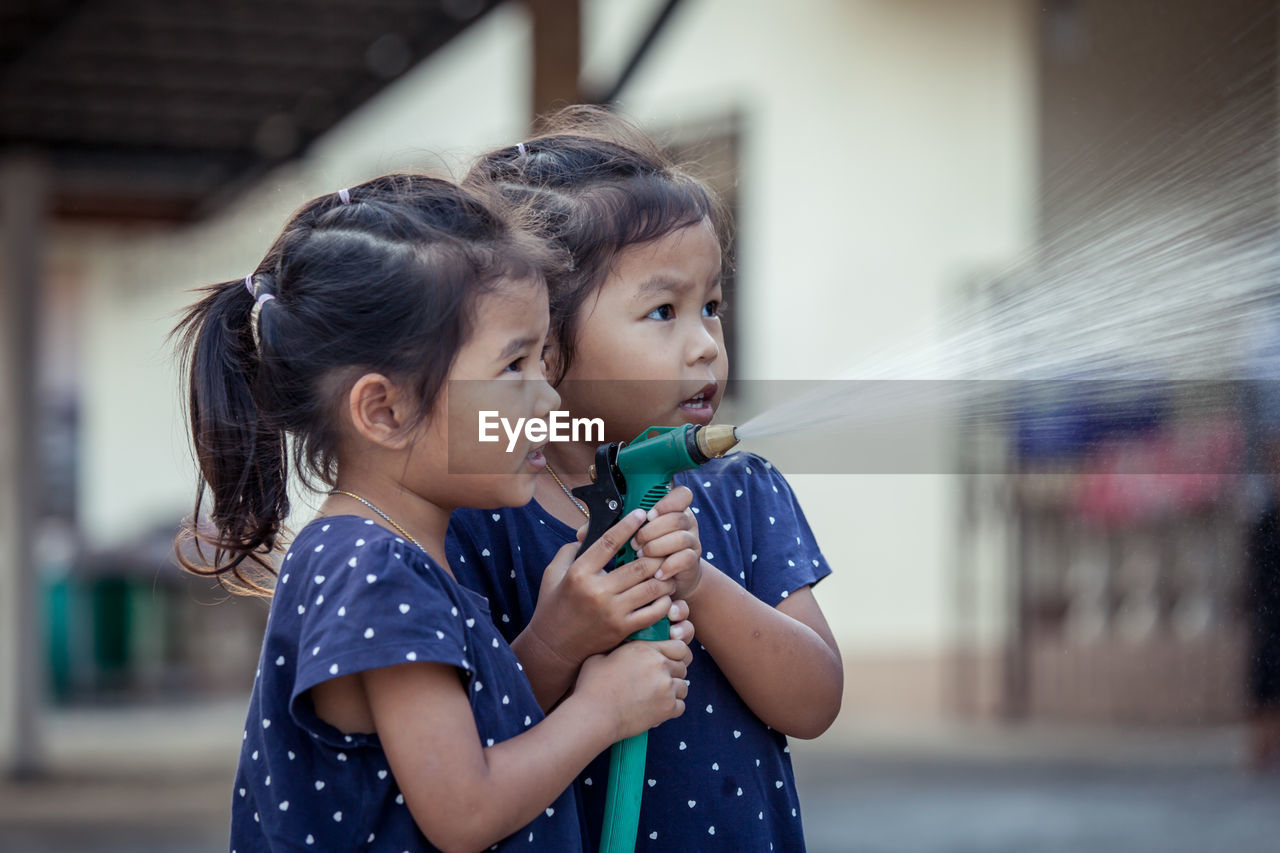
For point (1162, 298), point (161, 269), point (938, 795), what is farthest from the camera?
point (161, 269)

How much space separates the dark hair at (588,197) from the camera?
5.13 feet

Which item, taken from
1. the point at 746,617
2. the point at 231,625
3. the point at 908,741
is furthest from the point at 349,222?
the point at 231,625

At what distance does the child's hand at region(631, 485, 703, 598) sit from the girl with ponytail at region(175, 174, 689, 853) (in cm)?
2

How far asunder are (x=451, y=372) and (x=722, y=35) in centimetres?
735

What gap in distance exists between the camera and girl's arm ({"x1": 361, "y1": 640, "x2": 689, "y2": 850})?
4.07ft

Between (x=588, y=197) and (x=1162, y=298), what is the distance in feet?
2.18

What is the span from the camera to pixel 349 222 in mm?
1419

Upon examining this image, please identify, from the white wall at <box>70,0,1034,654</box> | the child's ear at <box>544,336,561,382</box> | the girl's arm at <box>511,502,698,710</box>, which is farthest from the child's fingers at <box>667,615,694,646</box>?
the white wall at <box>70,0,1034,654</box>

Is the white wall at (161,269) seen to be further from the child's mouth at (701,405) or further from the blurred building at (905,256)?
the child's mouth at (701,405)

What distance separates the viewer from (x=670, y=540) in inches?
52.8

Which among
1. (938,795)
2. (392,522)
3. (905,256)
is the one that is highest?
(905,256)

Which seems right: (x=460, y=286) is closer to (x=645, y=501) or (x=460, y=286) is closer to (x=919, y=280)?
(x=645, y=501)

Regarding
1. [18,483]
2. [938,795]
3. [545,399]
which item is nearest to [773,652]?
[545,399]

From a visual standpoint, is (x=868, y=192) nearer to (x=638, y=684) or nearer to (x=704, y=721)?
(x=704, y=721)
